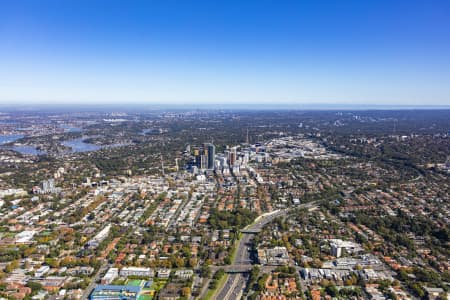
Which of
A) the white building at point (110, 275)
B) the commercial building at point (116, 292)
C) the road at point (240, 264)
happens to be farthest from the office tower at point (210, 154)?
the commercial building at point (116, 292)

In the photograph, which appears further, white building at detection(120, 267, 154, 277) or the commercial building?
white building at detection(120, 267, 154, 277)

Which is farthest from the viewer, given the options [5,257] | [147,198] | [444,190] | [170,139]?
[170,139]

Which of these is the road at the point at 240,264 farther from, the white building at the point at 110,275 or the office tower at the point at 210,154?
the office tower at the point at 210,154

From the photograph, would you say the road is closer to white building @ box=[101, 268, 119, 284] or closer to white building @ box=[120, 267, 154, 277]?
white building @ box=[120, 267, 154, 277]

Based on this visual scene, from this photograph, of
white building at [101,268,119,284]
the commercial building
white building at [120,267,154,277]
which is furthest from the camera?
white building at [120,267,154,277]

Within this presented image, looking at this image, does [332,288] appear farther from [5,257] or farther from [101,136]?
[101,136]

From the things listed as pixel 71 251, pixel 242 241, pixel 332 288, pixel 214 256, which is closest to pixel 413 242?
pixel 332 288

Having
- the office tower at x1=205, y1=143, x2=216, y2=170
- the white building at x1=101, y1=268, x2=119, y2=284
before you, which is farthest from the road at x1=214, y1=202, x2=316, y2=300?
the office tower at x1=205, y1=143, x2=216, y2=170

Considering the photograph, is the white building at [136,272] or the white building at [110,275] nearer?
Answer: the white building at [110,275]
